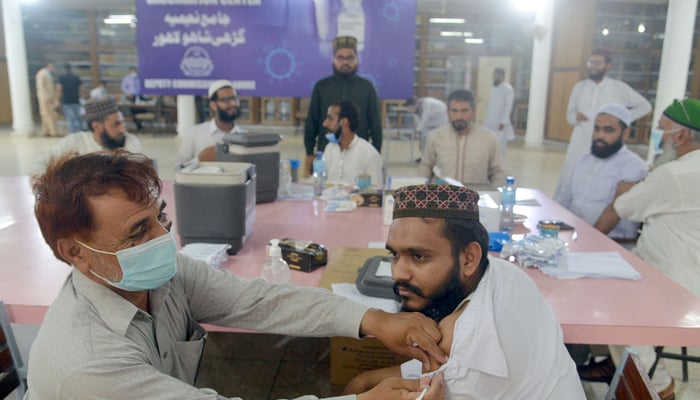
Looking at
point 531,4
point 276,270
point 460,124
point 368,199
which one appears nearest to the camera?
point 276,270

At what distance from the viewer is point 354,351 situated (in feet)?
6.97

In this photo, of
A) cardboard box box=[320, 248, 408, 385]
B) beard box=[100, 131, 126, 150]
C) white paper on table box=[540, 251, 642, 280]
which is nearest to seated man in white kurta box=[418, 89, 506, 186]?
white paper on table box=[540, 251, 642, 280]

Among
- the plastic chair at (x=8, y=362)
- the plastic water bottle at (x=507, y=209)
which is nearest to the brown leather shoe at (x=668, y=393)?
the plastic water bottle at (x=507, y=209)

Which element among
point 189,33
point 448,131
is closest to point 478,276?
point 448,131

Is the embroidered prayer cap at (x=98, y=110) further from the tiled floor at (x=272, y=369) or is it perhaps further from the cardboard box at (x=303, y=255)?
the cardboard box at (x=303, y=255)

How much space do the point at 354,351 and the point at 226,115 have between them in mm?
2426

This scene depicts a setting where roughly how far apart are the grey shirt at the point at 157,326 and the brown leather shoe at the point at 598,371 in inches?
61.3

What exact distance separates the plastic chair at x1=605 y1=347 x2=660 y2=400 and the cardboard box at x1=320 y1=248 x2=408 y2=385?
2.63 feet

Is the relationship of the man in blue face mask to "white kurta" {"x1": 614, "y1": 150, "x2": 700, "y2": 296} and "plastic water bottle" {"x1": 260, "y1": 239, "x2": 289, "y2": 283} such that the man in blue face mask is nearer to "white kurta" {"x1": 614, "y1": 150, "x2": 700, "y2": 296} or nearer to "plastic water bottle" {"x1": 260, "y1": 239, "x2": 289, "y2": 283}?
"plastic water bottle" {"x1": 260, "y1": 239, "x2": 289, "y2": 283}

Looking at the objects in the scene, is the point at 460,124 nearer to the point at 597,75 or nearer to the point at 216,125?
the point at 216,125

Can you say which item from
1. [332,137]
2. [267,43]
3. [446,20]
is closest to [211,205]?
[332,137]

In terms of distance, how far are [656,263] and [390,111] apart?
11.4m

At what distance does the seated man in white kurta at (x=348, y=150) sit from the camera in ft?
12.3

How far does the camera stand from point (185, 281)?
4.68 ft
